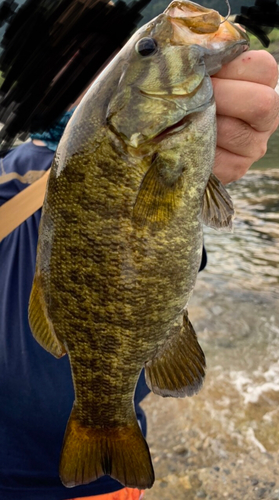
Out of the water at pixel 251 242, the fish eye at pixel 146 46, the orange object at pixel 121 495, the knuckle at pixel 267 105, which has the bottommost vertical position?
the water at pixel 251 242

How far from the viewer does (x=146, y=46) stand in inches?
51.8

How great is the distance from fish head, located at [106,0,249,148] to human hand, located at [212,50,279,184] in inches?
3.4

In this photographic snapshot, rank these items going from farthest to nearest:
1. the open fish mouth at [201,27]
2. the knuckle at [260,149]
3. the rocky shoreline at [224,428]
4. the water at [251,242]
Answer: the water at [251,242], the rocky shoreline at [224,428], the knuckle at [260,149], the open fish mouth at [201,27]

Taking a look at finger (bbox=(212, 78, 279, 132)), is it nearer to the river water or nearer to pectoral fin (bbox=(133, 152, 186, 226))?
pectoral fin (bbox=(133, 152, 186, 226))

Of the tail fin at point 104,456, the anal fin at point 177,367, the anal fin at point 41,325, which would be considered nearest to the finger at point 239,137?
the anal fin at point 177,367

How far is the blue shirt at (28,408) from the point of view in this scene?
212cm

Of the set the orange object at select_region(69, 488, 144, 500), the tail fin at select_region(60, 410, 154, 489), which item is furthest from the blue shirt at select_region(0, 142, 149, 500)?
the tail fin at select_region(60, 410, 154, 489)

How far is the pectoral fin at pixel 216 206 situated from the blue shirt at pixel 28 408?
1147mm

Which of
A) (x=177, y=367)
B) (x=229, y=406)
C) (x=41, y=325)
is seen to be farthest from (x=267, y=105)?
(x=229, y=406)

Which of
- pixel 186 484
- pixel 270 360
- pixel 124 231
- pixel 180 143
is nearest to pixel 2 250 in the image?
pixel 124 231

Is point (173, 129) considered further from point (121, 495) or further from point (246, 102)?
point (121, 495)

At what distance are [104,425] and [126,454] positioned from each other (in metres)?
0.14

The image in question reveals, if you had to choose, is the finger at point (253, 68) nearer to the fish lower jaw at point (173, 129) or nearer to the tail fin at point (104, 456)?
the fish lower jaw at point (173, 129)

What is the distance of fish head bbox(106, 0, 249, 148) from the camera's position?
1.29 m
